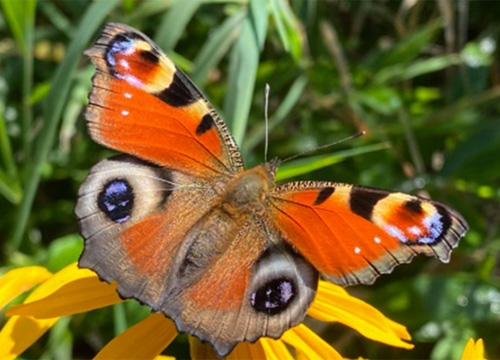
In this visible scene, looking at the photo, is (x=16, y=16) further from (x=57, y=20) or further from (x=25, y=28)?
(x=57, y=20)

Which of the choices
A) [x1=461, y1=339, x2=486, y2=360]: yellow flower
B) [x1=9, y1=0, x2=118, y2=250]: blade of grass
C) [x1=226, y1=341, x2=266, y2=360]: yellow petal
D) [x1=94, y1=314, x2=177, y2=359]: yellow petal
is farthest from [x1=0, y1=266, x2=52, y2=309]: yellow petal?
[x1=461, y1=339, x2=486, y2=360]: yellow flower

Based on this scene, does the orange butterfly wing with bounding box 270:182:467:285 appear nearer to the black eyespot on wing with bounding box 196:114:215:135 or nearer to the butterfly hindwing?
the butterfly hindwing

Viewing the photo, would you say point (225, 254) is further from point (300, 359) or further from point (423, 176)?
point (423, 176)

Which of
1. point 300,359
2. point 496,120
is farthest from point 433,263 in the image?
point 300,359

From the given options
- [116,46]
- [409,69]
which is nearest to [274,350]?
[116,46]

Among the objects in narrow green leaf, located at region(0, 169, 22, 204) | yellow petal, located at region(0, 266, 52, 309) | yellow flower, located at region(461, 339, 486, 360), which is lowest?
narrow green leaf, located at region(0, 169, 22, 204)

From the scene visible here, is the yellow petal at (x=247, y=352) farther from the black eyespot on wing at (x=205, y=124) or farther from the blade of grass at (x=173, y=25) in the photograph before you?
the blade of grass at (x=173, y=25)

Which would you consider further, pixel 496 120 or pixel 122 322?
pixel 496 120

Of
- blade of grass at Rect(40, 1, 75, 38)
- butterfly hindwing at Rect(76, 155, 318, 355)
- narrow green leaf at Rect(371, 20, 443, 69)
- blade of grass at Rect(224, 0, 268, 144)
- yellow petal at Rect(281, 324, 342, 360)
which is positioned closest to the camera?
butterfly hindwing at Rect(76, 155, 318, 355)
